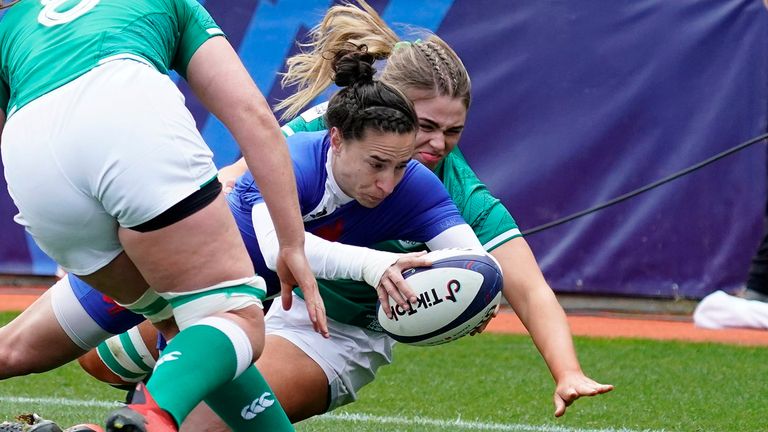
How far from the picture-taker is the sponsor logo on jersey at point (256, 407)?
308cm

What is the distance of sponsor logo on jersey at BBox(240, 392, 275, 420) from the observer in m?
3.08

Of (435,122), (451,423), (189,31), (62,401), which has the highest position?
(189,31)

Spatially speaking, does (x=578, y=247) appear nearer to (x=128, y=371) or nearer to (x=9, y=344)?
(x=128, y=371)

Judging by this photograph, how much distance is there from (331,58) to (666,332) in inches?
156

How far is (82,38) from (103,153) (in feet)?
0.93

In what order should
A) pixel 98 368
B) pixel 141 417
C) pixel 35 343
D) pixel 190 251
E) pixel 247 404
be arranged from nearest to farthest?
pixel 141 417 → pixel 190 251 → pixel 247 404 → pixel 35 343 → pixel 98 368

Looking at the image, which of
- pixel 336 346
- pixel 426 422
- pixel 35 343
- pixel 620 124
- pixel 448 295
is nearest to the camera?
pixel 448 295

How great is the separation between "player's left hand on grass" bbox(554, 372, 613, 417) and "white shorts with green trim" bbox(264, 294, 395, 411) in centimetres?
77

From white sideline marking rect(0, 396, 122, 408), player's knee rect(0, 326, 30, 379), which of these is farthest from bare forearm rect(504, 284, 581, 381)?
white sideline marking rect(0, 396, 122, 408)

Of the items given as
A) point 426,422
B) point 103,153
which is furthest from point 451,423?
point 103,153

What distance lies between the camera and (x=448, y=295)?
323 cm

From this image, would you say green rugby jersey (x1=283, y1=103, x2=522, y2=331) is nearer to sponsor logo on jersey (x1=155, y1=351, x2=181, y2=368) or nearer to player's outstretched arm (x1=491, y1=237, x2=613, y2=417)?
player's outstretched arm (x1=491, y1=237, x2=613, y2=417)

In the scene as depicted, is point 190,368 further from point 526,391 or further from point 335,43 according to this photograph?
point 526,391

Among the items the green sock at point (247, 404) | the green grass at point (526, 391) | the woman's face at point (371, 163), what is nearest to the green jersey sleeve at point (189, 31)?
the woman's face at point (371, 163)
